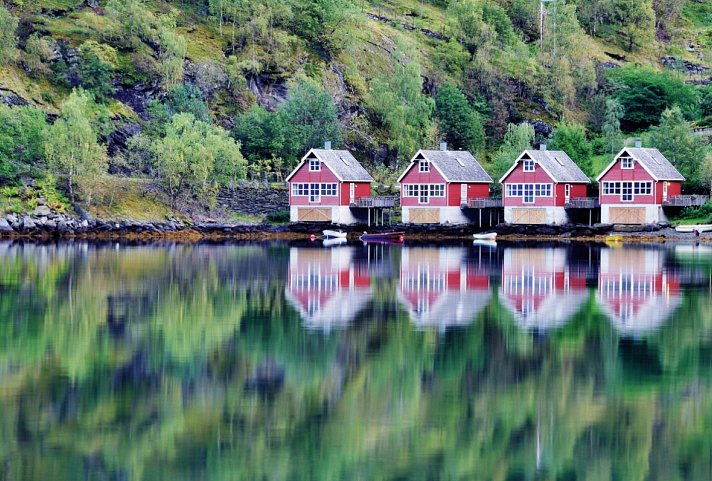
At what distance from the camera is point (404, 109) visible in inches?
3959

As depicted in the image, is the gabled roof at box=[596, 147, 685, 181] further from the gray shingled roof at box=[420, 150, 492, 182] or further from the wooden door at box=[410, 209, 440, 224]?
the wooden door at box=[410, 209, 440, 224]

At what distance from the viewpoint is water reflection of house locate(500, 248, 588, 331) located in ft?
121

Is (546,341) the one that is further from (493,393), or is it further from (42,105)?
(42,105)

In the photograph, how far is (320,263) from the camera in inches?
2317

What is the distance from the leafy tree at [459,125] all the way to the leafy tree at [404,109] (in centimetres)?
154

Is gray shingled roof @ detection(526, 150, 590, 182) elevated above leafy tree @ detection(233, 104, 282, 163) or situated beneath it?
situated beneath

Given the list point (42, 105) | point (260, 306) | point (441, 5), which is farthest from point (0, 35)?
point (441, 5)

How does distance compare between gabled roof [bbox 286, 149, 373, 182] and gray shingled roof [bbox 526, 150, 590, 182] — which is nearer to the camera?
gray shingled roof [bbox 526, 150, 590, 182]

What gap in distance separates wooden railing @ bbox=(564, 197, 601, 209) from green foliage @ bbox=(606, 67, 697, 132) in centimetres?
3094

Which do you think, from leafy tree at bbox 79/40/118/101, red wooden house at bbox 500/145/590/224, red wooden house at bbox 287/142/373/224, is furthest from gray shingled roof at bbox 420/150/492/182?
leafy tree at bbox 79/40/118/101

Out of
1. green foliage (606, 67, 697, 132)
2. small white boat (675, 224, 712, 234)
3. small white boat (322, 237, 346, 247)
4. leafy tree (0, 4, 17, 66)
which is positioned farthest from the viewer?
green foliage (606, 67, 697, 132)

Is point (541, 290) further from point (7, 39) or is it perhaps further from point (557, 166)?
point (7, 39)

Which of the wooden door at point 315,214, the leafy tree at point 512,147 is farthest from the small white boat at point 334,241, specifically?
the leafy tree at point 512,147

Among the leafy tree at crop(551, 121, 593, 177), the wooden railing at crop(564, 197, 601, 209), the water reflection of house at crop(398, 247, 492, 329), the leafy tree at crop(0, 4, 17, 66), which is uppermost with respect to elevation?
the leafy tree at crop(0, 4, 17, 66)
